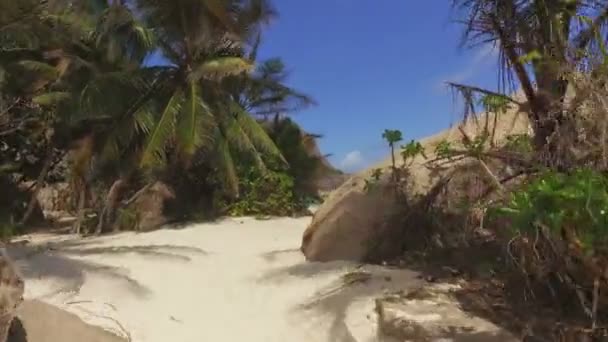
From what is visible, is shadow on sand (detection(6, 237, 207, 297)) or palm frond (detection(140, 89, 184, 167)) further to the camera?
palm frond (detection(140, 89, 184, 167))

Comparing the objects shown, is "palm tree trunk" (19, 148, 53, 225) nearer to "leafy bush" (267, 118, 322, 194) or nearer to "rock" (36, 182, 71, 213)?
"rock" (36, 182, 71, 213)

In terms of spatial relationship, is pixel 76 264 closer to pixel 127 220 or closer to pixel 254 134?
pixel 127 220

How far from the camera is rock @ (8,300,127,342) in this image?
490 cm

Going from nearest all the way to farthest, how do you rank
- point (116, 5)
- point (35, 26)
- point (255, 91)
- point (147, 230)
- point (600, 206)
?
point (600, 206) < point (35, 26) < point (147, 230) < point (116, 5) < point (255, 91)

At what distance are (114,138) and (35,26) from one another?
4111 mm

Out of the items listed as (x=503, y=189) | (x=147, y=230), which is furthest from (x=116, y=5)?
(x=503, y=189)

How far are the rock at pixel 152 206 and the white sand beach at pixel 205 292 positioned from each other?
178 inches

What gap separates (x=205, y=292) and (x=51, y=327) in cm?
190

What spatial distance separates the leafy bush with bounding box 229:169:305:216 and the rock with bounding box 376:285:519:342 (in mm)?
9942

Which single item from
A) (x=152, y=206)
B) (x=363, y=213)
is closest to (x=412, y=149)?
(x=363, y=213)

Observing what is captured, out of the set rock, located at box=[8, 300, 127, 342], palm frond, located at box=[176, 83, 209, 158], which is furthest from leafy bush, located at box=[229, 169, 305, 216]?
rock, located at box=[8, 300, 127, 342]

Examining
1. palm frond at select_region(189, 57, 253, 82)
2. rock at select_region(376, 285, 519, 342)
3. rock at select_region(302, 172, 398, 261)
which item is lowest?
rock at select_region(376, 285, 519, 342)

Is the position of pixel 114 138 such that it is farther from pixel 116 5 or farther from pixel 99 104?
pixel 116 5

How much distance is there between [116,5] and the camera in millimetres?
14766
